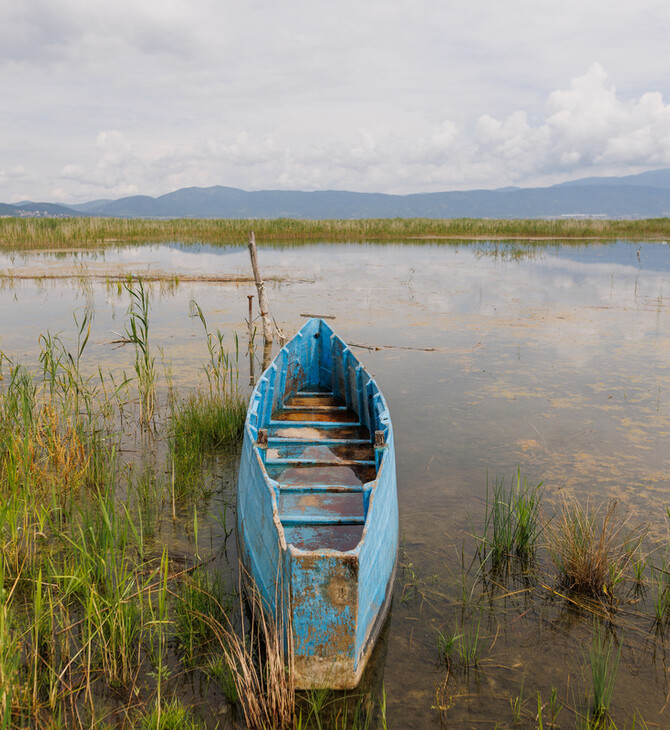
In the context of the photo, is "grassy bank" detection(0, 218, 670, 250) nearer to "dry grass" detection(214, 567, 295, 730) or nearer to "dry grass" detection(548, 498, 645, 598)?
"dry grass" detection(548, 498, 645, 598)

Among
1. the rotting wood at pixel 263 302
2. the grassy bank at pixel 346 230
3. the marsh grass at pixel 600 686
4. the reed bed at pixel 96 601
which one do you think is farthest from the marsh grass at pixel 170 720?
the grassy bank at pixel 346 230

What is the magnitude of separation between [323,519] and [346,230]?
28.6 metres

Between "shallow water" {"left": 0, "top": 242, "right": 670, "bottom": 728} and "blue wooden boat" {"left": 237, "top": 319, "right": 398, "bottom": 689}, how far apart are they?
0.43 m

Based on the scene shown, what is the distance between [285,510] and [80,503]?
162 centimetres

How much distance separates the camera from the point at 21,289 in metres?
12.9

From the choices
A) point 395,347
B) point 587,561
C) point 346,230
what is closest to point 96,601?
point 587,561

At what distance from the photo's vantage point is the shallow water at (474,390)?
→ 275 cm

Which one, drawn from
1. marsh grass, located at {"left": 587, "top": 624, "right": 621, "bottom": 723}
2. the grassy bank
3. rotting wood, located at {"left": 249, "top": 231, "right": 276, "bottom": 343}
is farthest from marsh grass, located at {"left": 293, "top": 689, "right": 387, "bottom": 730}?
the grassy bank

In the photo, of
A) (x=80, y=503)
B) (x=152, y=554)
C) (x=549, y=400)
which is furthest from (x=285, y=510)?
(x=549, y=400)

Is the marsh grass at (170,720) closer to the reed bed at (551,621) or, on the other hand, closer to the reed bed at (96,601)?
the reed bed at (96,601)

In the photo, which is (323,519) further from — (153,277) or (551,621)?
(153,277)

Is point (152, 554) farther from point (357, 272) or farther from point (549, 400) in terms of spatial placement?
point (357, 272)

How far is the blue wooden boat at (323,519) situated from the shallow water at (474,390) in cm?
43

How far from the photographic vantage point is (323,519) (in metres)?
3.18
